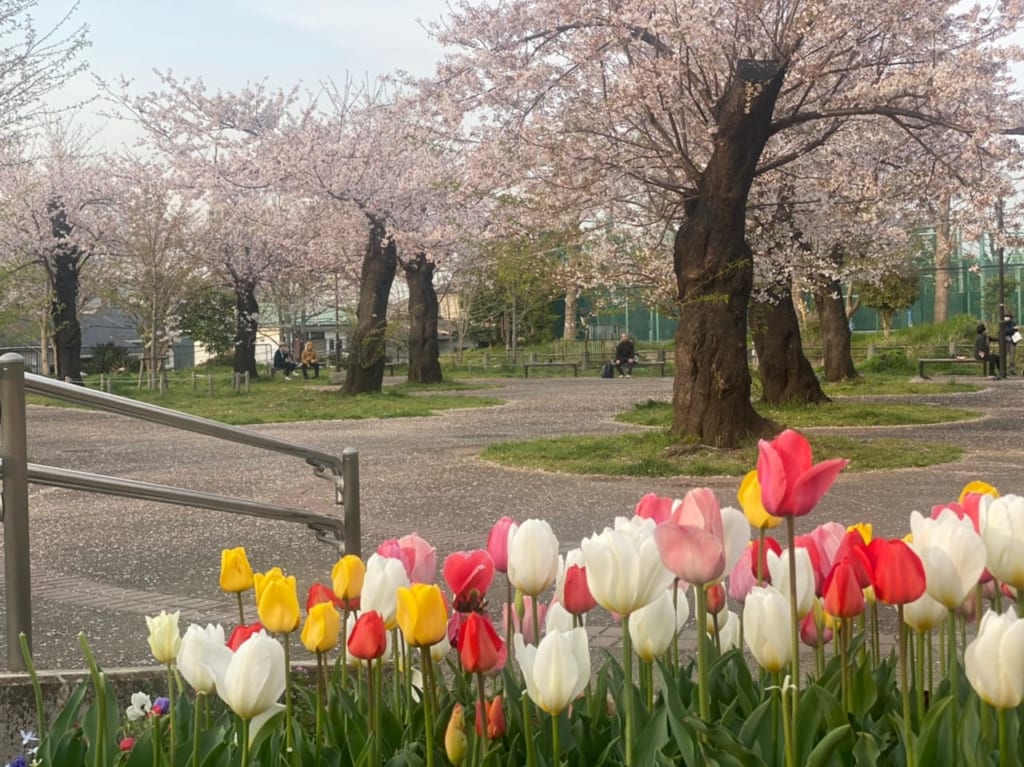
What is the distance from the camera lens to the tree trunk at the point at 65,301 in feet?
116

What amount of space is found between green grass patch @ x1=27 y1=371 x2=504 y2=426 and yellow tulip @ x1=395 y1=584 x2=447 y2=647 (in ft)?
50.9

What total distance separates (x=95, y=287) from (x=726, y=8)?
35.3 metres

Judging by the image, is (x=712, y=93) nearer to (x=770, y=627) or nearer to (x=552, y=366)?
(x=770, y=627)

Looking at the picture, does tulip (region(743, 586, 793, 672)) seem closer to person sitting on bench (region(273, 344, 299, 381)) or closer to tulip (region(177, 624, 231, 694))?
tulip (region(177, 624, 231, 694))

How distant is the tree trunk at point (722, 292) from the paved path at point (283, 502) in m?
2.38

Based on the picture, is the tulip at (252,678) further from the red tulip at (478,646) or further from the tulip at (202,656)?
the red tulip at (478,646)

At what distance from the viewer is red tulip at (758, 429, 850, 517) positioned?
1.53 metres

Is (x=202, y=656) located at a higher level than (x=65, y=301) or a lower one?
lower

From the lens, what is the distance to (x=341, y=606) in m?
2.15

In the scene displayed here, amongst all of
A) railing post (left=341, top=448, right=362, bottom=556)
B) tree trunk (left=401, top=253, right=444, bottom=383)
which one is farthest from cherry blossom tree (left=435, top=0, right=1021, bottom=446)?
tree trunk (left=401, top=253, right=444, bottom=383)

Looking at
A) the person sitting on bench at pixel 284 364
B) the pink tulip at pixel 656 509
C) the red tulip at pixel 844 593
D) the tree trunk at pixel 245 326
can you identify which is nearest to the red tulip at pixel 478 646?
the pink tulip at pixel 656 509

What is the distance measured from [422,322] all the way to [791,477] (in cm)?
3182

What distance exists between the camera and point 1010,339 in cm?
3094

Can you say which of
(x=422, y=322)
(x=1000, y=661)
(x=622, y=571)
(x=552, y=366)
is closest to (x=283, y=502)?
(x=622, y=571)
